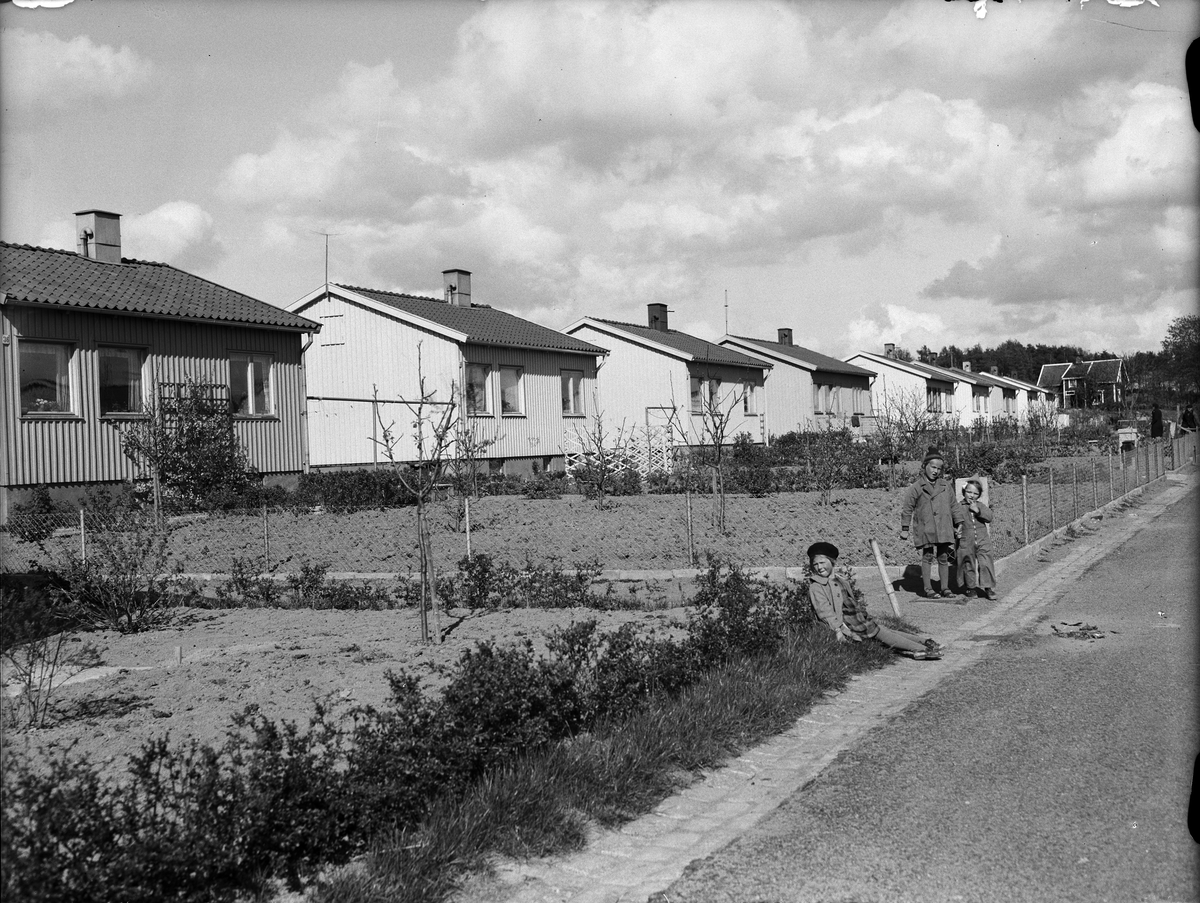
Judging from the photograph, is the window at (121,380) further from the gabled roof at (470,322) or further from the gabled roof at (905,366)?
the gabled roof at (905,366)

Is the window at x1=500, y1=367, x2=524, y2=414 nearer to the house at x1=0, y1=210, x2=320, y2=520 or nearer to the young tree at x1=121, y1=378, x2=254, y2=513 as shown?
the house at x1=0, y1=210, x2=320, y2=520

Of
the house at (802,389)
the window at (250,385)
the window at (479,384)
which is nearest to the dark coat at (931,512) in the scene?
the window at (250,385)

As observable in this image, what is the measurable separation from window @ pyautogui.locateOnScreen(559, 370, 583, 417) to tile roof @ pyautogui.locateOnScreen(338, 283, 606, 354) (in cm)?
77

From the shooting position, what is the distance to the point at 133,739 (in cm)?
641

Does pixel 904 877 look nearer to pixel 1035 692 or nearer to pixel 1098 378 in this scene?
pixel 1035 692

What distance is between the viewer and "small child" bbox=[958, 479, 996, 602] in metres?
12.5

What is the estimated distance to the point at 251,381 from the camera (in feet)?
81.5

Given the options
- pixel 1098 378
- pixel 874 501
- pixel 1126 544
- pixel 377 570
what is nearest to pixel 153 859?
pixel 377 570

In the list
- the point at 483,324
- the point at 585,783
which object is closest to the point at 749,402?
the point at 483,324

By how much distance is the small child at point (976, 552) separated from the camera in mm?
12453

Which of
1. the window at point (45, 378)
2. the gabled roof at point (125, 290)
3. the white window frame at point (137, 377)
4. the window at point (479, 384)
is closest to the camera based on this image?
the window at point (45, 378)

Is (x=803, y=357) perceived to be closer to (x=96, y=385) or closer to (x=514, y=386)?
(x=514, y=386)

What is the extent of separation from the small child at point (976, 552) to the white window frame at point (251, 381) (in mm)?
16319

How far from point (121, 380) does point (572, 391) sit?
1493 centimetres
